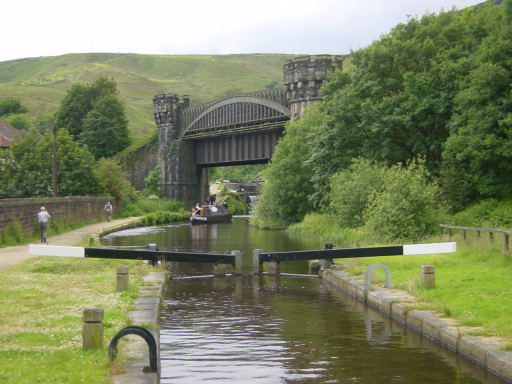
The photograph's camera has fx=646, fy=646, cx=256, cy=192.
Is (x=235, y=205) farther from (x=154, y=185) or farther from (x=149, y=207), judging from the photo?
(x=149, y=207)

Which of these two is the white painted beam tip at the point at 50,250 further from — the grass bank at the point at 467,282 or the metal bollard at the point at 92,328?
the grass bank at the point at 467,282

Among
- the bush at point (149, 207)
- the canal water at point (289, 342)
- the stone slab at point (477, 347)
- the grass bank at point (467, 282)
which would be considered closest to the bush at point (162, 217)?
the bush at point (149, 207)

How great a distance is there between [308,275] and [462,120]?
11.0 m

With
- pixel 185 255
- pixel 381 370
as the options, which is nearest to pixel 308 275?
pixel 185 255

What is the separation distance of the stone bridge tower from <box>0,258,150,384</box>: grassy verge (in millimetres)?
51443

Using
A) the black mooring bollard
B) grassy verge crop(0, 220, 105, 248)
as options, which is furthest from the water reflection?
grassy verge crop(0, 220, 105, 248)

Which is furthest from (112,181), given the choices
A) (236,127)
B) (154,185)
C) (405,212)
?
(405,212)

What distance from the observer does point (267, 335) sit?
36.0 feet

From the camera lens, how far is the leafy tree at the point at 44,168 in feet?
149

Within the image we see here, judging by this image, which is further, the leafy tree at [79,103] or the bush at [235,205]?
the leafy tree at [79,103]

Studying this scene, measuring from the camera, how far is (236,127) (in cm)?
6038

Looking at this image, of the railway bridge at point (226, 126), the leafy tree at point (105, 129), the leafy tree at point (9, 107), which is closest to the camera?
the railway bridge at point (226, 126)

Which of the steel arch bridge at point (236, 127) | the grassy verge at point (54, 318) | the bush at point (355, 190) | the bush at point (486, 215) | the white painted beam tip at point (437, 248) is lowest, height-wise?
the grassy verge at point (54, 318)

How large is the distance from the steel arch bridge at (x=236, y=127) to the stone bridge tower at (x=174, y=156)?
791mm
